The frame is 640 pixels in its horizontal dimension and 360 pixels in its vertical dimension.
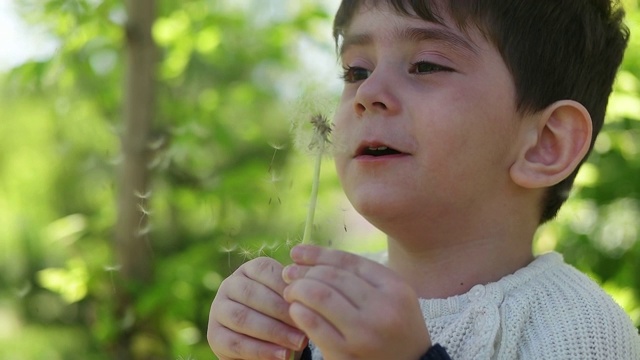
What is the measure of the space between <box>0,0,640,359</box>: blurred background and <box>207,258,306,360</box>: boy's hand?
29.7 inches

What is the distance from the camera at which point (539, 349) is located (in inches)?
44.8

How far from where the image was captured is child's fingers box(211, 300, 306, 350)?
996 millimetres

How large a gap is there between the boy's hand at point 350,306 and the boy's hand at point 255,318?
3.2 inches

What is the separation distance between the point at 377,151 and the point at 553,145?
295 mm

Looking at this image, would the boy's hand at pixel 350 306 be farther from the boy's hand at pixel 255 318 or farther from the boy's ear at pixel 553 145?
the boy's ear at pixel 553 145

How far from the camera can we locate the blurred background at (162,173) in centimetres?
226

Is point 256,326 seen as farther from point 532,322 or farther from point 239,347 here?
point 532,322

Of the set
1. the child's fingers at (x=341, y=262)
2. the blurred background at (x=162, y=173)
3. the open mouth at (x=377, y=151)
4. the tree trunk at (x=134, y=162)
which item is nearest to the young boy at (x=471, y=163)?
the open mouth at (x=377, y=151)

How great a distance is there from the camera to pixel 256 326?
3.35 feet

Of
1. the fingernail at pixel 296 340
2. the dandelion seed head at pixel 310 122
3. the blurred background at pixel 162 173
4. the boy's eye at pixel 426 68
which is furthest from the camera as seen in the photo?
the blurred background at pixel 162 173

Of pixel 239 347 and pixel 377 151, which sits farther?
pixel 377 151

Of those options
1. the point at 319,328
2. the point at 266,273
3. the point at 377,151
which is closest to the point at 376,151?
the point at 377,151

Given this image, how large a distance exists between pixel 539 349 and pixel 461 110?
34 centimetres

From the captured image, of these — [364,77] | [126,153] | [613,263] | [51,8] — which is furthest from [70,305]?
[364,77]
